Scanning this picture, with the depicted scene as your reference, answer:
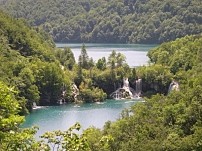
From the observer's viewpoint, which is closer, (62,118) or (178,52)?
(62,118)

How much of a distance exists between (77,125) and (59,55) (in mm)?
106708

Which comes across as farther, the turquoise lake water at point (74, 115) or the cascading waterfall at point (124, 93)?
the cascading waterfall at point (124, 93)

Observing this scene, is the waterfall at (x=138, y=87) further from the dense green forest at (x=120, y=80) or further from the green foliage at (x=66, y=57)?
the green foliage at (x=66, y=57)

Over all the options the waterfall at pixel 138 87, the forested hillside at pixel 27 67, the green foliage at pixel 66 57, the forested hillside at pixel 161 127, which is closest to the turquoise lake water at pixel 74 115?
the forested hillside at pixel 27 67

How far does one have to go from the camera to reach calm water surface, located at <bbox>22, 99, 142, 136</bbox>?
74.6m

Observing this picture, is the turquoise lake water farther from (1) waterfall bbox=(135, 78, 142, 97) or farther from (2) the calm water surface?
(1) waterfall bbox=(135, 78, 142, 97)

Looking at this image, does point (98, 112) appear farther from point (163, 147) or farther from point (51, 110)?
point (163, 147)

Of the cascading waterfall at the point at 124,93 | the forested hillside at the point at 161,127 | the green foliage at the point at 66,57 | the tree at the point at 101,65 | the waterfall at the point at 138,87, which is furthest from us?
the green foliage at the point at 66,57

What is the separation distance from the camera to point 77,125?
15961 millimetres

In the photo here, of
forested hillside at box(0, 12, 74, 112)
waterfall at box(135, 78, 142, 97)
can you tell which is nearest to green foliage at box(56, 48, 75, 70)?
forested hillside at box(0, 12, 74, 112)

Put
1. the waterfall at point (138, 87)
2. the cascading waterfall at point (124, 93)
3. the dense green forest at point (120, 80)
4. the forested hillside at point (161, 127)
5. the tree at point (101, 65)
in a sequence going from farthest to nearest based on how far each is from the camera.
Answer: the tree at point (101, 65)
the waterfall at point (138, 87)
the cascading waterfall at point (124, 93)
the dense green forest at point (120, 80)
the forested hillside at point (161, 127)

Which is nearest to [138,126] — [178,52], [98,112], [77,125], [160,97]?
[160,97]

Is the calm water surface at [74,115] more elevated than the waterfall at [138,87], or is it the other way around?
the waterfall at [138,87]

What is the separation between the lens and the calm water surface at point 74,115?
245 ft
